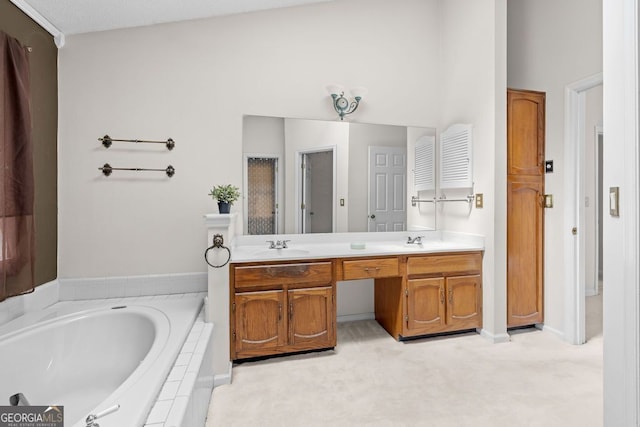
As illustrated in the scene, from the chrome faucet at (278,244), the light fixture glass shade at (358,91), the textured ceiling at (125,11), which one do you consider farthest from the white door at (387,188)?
the textured ceiling at (125,11)

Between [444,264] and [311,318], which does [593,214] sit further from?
[311,318]

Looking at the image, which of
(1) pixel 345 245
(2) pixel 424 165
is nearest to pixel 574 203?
(2) pixel 424 165

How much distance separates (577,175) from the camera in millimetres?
2609

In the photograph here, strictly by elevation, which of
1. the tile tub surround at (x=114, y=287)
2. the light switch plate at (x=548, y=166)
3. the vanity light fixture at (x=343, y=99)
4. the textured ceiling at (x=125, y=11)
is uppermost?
the textured ceiling at (x=125, y=11)

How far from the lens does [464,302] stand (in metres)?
2.73

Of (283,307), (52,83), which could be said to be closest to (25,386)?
(283,307)

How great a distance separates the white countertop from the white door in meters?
0.12

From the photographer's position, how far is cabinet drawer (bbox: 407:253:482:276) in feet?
8.55

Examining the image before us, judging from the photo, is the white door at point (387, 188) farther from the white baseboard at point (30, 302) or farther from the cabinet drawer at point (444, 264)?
the white baseboard at point (30, 302)

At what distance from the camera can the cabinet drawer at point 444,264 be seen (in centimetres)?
261

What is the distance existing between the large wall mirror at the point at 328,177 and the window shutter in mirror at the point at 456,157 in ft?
0.53

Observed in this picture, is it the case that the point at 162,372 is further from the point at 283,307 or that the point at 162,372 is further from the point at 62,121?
the point at 62,121

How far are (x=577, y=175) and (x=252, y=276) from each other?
2661mm

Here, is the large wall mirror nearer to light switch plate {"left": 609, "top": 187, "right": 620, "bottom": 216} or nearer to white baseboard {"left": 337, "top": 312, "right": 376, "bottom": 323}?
white baseboard {"left": 337, "top": 312, "right": 376, "bottom": 323}
